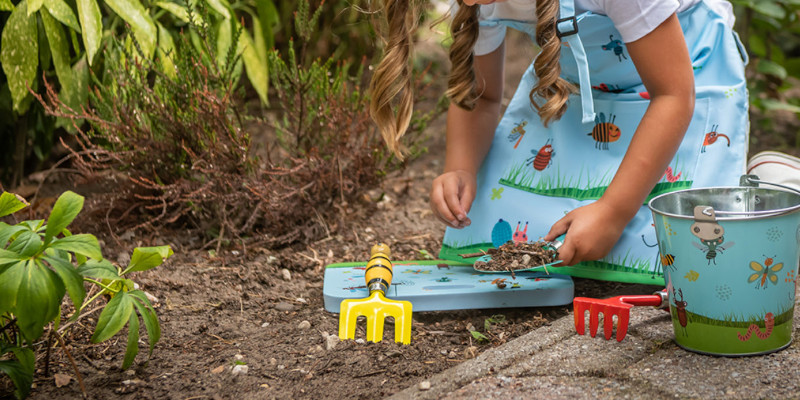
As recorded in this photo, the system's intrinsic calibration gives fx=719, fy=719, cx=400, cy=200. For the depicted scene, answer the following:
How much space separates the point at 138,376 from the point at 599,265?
39.0 inches

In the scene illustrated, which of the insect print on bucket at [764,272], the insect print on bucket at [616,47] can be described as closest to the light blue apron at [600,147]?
the insect print on bucket at [616,47]

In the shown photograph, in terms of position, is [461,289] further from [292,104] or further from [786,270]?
[292,104]

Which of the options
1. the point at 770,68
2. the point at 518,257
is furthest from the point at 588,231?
the point at 770,68

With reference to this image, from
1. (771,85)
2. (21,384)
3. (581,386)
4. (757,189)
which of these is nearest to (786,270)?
(757,189)

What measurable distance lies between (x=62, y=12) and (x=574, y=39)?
3.94ft

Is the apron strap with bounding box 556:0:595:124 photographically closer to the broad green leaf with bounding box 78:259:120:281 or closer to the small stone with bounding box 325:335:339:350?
the small stone with bounding box 325:335:339:350

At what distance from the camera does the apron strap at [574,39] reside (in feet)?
4.73

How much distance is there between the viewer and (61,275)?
1.00 metres

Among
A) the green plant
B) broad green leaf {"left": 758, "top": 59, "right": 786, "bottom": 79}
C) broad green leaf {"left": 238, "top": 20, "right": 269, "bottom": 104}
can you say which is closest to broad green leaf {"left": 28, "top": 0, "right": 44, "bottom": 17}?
broad green leaf {"left": 238, "top": 20, "right": 269, "bottom": 104}

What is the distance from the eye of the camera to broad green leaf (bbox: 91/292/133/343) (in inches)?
42.0

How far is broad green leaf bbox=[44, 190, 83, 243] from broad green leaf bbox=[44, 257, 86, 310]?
4cm

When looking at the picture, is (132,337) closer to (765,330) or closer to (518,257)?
(518,257)

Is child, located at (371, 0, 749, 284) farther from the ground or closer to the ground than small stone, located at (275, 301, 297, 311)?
farther from the ground

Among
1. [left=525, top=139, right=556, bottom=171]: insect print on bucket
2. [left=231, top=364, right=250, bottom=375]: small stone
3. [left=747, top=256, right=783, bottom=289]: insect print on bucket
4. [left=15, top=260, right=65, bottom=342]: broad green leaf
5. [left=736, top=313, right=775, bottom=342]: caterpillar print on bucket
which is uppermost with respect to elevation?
[left=525, top=139, right=556, bottom=171]: insect print on bucket
